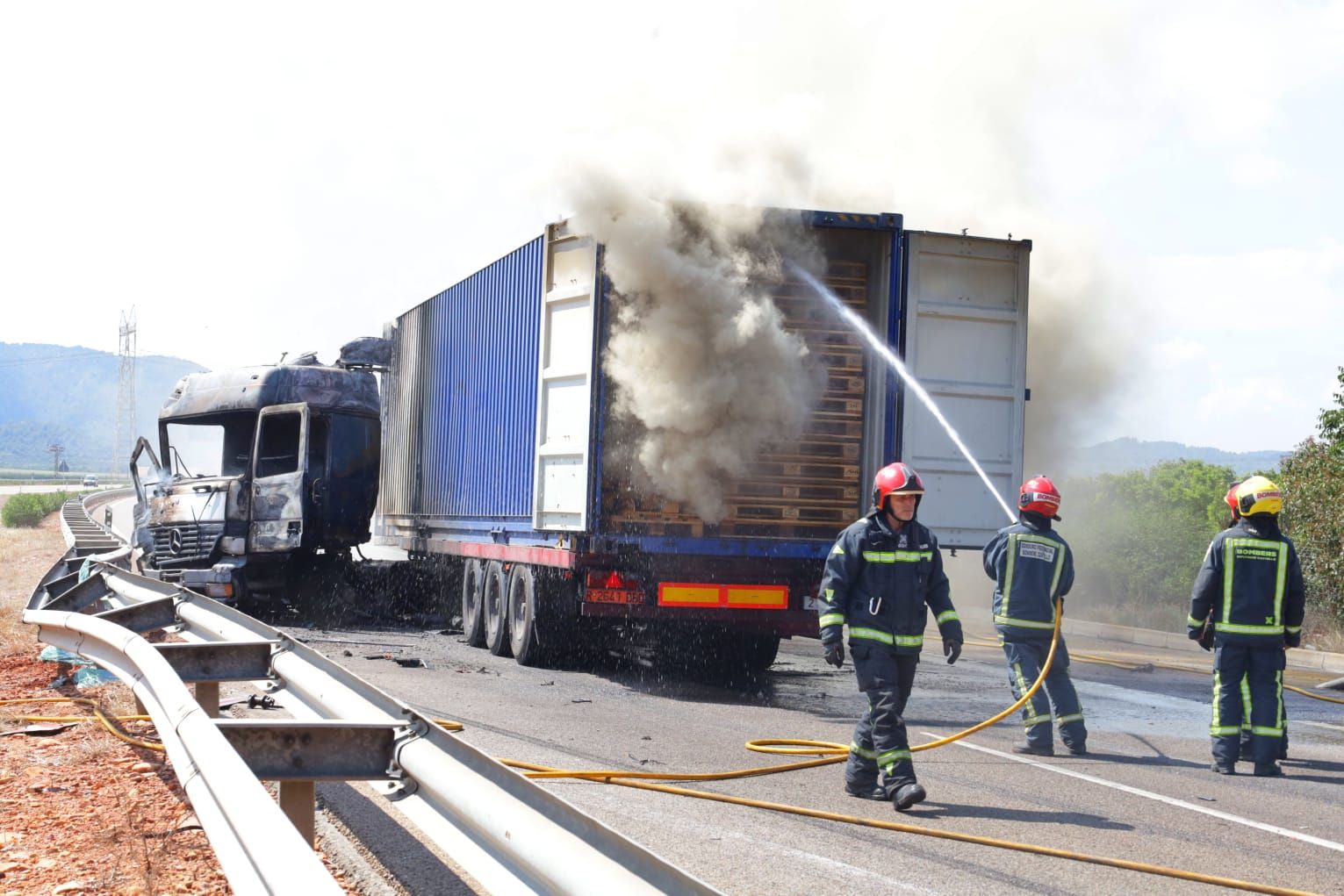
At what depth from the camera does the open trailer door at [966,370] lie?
1120 cm

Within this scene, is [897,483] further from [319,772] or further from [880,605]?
[319,772]

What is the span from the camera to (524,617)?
12.2 m

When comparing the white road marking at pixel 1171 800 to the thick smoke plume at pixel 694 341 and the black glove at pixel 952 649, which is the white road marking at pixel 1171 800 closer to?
the black glove at pixel 952 649

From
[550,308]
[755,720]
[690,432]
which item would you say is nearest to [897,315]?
[690,432]

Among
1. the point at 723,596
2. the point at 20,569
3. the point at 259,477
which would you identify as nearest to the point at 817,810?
the point at 723,596

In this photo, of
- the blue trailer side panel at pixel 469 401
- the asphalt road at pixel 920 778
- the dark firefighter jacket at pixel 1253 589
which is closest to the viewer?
the asphalt road at pixel 920 778

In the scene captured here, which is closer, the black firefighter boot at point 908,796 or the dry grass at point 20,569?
the black firefighter boot at point 908,796

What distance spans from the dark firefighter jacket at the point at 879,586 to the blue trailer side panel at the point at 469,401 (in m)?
5.49

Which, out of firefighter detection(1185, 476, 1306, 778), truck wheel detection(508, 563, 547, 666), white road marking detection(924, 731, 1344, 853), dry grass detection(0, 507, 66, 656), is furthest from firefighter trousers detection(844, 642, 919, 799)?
dry grass detection(0, 507, 66, 656)

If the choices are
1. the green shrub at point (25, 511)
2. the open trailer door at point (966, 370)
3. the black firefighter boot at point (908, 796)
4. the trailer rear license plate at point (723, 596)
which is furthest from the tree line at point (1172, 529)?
the green shrub at point (25, 511)

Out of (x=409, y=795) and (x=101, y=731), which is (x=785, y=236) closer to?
(x=101, y=731)

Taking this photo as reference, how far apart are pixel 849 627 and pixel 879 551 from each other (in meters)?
0.42

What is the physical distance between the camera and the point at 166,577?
1562 cm

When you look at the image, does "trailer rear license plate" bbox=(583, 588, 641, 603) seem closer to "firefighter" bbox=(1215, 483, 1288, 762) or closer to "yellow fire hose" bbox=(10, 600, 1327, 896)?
"yellow fire hose" bbox=(10, 600, 1327, 896)
